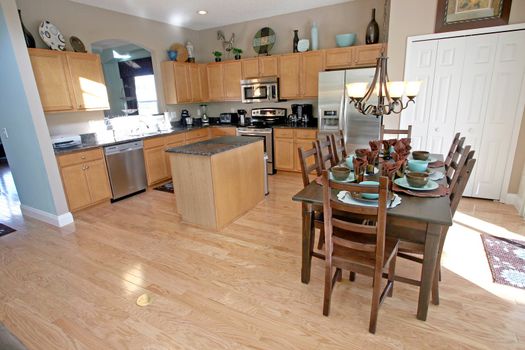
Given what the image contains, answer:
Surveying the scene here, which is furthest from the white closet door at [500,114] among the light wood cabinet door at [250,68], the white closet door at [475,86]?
the light wood cabinet door at [250,68]

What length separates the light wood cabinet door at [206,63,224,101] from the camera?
5816 mm

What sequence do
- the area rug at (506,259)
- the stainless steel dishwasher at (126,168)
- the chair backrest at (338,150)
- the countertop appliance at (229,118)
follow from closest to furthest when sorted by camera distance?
→ 1. the area rug at (506,259)
2. the chair backrest at (338,150)
3. the stainless steel dishwasher at (126,168)
4. the countertop appliance at (229,118)

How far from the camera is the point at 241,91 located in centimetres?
A: 561

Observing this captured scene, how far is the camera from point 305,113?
5258mm

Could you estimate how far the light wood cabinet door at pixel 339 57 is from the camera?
4477 millimetres

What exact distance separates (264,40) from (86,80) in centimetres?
315

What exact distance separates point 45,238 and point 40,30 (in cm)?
266

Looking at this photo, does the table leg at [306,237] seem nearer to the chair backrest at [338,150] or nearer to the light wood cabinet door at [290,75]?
the chair backrest at [338,150]

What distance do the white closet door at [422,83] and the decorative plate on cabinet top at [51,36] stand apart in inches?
183

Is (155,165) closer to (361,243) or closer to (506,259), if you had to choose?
(361,243)

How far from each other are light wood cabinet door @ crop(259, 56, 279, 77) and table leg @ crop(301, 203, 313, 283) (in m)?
3.76

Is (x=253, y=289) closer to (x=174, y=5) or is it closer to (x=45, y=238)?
(x=45, y=238)

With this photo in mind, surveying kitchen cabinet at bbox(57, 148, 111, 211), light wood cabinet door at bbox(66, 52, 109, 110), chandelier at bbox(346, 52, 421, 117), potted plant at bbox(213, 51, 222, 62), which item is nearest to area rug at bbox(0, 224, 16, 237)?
kitchen cabinet at bbox(57, 148, 111, 211)

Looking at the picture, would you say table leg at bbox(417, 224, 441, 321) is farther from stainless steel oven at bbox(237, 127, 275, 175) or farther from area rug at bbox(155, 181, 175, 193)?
area rug at bbox(155, 181, 175, 193)
